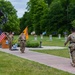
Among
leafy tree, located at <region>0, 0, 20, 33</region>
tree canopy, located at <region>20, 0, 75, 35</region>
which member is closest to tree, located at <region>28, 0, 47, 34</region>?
tree canopy, located at <region>20, 0, 75, 35</region>

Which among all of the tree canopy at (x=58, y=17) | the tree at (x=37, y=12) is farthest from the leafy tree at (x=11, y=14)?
the tree canopy at (x=58, y=17)

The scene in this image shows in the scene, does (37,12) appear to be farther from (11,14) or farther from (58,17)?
(58,17)

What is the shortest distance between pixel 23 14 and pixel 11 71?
117 meters

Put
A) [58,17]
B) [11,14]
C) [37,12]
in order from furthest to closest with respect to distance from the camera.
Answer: [11,14] < [37,12] < [58,17]

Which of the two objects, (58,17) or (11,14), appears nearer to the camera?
(58,17)

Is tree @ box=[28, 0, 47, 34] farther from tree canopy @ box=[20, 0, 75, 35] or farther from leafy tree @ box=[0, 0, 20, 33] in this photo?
leafy tree @ box=[0, 0, 20, 33]

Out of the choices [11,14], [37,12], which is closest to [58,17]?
[37,12]

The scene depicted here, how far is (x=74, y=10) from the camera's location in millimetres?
84250

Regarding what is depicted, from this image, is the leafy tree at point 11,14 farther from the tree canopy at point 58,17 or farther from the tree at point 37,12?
the tree canopy at point 58,17

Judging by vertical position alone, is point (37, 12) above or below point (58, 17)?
above

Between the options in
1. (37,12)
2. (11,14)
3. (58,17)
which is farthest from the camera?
(11,14)

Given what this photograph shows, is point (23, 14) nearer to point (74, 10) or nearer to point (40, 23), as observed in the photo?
point (40, 23)

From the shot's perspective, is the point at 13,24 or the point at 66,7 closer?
the point at 66,7

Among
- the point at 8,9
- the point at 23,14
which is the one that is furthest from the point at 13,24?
the point at 23,14
